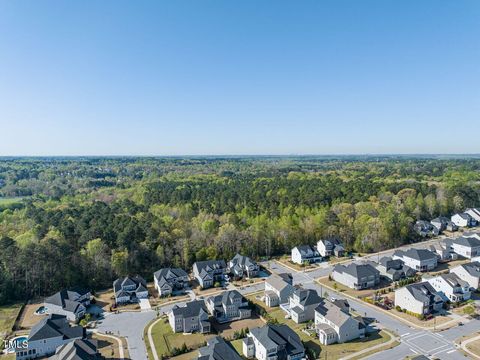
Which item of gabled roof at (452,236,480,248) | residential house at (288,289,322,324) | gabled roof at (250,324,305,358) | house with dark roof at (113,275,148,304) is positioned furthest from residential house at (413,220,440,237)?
house with dark roof at (113,275,148,304)

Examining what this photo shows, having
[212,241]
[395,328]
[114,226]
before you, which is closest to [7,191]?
[114,226]

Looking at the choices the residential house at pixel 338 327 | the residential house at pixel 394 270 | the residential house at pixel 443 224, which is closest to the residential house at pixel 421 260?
the residential house at pixel 394 270

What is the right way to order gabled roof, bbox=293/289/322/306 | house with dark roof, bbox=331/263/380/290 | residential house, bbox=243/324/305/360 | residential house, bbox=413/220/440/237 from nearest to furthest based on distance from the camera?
residential house, bbox=243/324/305/360 < gabled roof, bbox=293/289/322/306 < house with dark roof, bbox=331/263/380/290 < residential house, bbox=413/220/440/237

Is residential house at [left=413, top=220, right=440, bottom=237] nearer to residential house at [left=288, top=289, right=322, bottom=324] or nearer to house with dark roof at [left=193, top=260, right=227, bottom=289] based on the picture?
residential house at [left=288, top=289, right=322, bottom=324]

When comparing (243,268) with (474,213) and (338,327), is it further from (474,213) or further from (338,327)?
(474,213)

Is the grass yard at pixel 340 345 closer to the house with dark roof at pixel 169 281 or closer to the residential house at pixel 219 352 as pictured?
the residential house at pixel 219 352

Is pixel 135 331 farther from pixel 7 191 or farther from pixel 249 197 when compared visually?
pixel 7 191

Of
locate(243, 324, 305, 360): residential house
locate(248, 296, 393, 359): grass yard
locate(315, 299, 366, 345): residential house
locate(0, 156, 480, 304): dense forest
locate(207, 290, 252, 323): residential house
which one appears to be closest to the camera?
locate(243, 324, 305, 360): residential house
